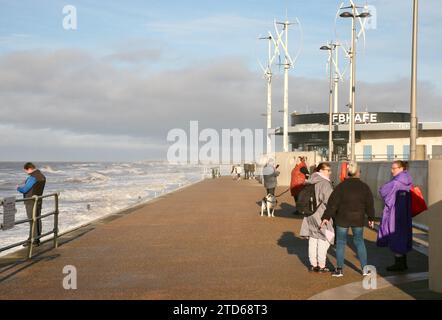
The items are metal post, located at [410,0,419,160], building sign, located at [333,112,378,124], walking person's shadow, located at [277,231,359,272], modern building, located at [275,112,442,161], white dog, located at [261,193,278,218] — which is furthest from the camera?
building sign, located at [333,112,378,124]

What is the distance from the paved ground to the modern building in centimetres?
3601

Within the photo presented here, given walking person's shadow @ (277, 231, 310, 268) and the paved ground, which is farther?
walking person's shadow @ (277, 231, 310, 268)

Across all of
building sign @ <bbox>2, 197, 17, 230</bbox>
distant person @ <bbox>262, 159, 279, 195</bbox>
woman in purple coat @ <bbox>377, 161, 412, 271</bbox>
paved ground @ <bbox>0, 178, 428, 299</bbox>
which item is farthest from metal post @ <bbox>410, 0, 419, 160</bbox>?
building sign @ <bbox>2, 197, 17, 230</bbox>

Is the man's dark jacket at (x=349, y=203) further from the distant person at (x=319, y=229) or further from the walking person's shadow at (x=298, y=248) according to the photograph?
the walking person's shadow at (x=298, y=248)

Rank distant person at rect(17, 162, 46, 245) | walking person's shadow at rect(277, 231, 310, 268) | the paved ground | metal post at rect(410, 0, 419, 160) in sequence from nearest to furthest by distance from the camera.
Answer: the paved ground
walking person's shadow at rect(277, 231, 310, 268)
distant person at rect(17, 162, 46, 245)
metal post at rect(410, 0, 419, 160)

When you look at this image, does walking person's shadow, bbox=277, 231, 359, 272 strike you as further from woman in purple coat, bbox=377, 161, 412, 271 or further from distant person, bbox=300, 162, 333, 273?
woman in purple coat, bbox=377, 161, 412, 271

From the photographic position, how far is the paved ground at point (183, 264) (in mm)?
7902

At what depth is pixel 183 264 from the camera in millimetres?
10086

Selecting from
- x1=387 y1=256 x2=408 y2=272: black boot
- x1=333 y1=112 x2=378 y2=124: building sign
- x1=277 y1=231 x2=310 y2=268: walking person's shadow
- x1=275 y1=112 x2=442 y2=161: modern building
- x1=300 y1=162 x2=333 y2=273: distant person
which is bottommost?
x1=277 y1=231 x2=310 y2=268: walking person's shadow

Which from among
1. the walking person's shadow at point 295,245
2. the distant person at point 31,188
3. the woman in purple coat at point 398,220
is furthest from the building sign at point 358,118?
the woman in purple coat at point 398,220

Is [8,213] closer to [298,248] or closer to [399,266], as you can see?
[298,248]

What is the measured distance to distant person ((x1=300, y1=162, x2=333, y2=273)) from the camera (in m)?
9.16
